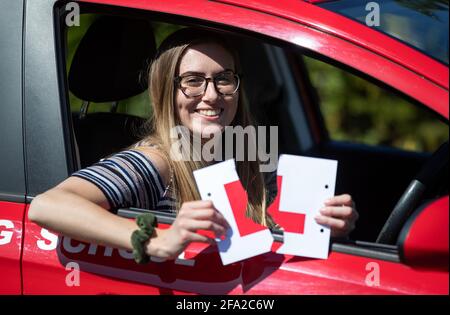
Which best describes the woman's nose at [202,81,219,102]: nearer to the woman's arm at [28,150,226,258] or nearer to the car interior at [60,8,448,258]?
the car interior at [60,8,448,258]

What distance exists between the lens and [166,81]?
2.27m

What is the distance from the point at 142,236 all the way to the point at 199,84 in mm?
595

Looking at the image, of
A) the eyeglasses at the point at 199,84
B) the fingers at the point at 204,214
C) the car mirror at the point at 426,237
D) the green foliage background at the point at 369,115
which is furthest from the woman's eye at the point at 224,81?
the green foliage background at the point at 369,115

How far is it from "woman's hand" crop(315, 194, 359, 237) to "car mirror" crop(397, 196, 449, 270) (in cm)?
22

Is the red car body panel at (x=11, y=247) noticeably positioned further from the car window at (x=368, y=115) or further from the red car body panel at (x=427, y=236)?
the car window at (x=368, y=115)

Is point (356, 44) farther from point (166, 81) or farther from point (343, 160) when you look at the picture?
point (343, 160)

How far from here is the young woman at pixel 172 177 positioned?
1856 millimetres

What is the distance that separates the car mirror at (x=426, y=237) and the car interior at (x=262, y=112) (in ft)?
0.66

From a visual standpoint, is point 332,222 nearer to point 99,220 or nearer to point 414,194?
point 414,194

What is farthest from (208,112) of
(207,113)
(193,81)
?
(193,81)
